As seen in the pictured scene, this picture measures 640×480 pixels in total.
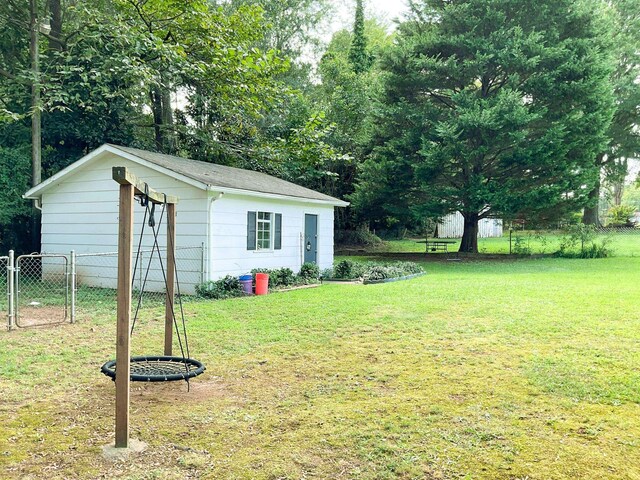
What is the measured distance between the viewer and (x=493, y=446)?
3164 millimetres

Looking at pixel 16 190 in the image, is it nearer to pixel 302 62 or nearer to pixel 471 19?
pixel 471 19

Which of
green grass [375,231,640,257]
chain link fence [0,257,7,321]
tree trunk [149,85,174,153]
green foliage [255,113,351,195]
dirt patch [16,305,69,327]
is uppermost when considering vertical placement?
tree trunk [149,85,174,153]

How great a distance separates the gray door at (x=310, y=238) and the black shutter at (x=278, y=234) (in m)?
1.27

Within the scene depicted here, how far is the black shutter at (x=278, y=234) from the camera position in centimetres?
1244

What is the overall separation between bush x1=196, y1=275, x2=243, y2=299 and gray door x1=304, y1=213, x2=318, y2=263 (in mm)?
3496

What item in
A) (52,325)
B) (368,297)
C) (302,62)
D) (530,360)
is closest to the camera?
(530,360)

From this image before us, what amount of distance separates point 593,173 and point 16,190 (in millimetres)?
18952

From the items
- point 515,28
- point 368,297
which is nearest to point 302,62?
point 515,28

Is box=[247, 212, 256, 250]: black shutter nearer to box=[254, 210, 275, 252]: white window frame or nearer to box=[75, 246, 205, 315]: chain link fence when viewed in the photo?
box=[254, 210, 275, 252]: white window frame

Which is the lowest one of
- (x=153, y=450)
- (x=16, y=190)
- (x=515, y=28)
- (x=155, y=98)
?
(x=153, y=450)

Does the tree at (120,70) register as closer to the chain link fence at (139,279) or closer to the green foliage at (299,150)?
A: the green foliage at (299,150)

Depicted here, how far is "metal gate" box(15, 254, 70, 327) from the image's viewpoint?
7.48m

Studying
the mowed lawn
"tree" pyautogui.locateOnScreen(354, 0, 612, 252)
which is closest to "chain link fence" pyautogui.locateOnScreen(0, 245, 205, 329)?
the mowed lawn

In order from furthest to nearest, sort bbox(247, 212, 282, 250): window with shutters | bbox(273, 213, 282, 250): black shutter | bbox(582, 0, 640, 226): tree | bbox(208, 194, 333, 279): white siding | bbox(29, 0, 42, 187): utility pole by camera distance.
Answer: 1. bbox(582, 0, 640, 226): tree
2. bbox(29, 0, 42, 187): utility pole
3. bbox(273, 213, 282, 250): black shutter
4. bbox(247, 212, 282, 250): window with shutters
5. bbox(208, 194, 333, 279): white siding
